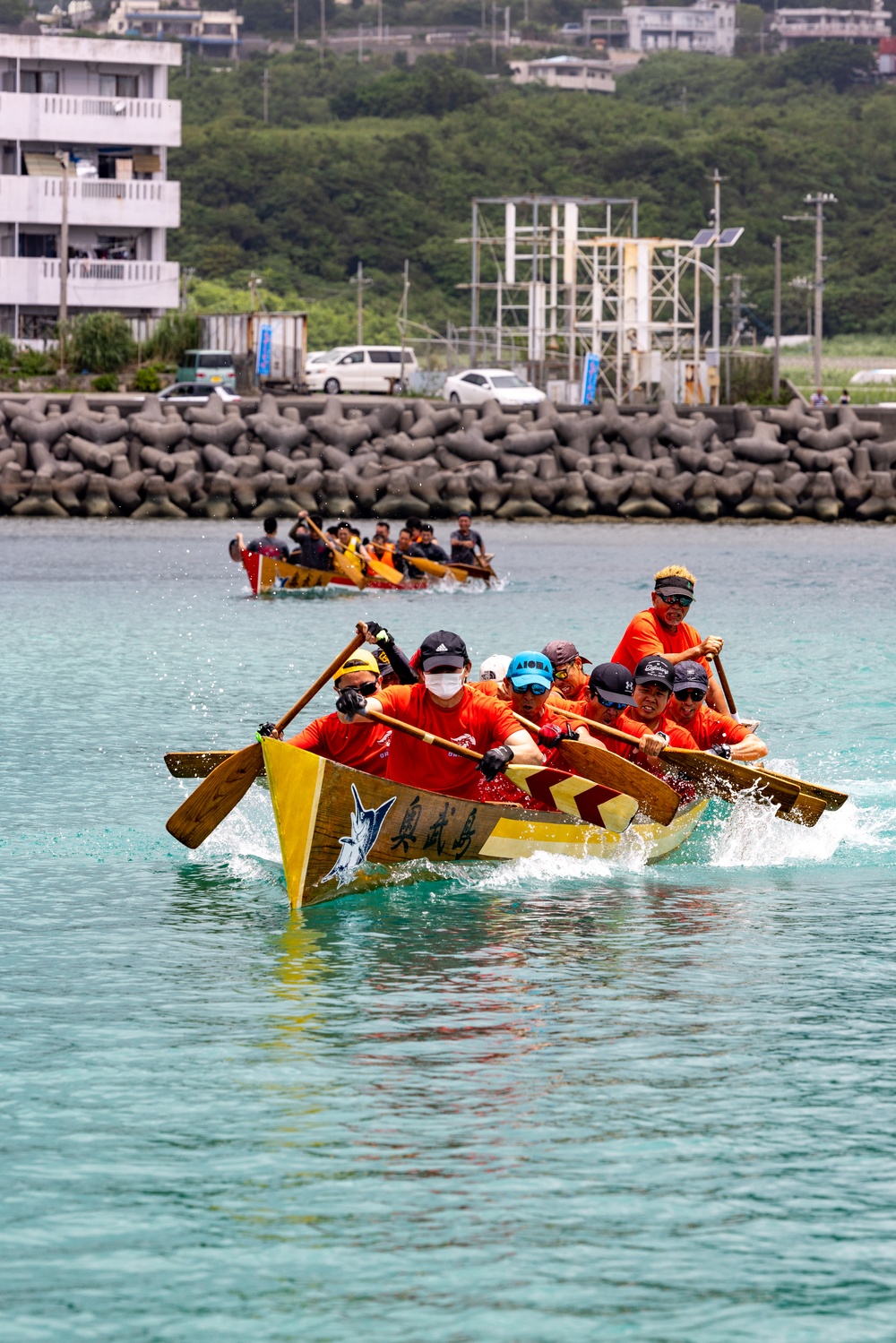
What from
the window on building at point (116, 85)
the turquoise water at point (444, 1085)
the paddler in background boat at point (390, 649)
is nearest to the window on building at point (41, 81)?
the window on building at point (116, 85)

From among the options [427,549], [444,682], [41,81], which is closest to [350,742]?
[444,682]

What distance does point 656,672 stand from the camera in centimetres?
1445

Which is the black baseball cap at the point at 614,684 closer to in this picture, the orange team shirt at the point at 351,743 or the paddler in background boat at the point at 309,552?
the orange team shirt at the point at 351,743

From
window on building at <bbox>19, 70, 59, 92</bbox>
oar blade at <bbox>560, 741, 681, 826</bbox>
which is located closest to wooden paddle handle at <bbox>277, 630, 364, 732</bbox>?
oar blade at <bbox>560, 741, 681, 826</bbox>

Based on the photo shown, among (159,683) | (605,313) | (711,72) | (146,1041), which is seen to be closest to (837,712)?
(159,683)

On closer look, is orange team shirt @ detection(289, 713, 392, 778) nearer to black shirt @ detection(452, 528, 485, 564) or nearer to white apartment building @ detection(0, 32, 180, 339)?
black shirt @ detection(452, 528, 485, 564)

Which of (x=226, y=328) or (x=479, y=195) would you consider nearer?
(x=226, y=328)

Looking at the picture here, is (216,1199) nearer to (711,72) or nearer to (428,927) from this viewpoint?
(428,927)

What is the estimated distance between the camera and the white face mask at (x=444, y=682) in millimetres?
13016

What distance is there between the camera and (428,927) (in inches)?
523

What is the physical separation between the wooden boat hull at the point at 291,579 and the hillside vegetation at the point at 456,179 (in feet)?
225

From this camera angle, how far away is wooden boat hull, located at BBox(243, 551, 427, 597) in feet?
120

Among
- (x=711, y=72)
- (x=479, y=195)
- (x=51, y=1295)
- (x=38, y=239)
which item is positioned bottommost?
(x=51, y=1295)

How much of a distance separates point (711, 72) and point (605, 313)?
393ft
